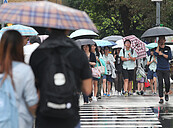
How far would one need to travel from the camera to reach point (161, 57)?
13758 mm

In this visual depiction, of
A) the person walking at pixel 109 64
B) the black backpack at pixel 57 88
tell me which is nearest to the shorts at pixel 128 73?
the person walking at pixel 109 64

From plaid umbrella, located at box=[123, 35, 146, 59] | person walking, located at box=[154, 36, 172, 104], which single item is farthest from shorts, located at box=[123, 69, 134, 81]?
person walking, located at box=[154, 36, 172, 104]

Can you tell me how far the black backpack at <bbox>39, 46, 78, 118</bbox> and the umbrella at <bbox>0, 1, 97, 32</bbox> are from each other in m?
0.31

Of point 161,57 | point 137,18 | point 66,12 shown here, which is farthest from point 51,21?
point 137,18

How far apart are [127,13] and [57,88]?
1515 inches

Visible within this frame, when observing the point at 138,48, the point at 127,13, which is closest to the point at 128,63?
the point at 138,48

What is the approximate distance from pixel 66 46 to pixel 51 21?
0.98 ft

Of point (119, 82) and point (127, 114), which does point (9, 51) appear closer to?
point (127, 114)

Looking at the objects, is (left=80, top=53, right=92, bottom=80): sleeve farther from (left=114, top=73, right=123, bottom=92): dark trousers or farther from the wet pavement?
(left=114, top=73, right=123, bottom=92): dark trousers

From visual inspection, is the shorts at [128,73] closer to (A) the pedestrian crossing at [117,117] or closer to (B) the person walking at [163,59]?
(B) the person walking at [163,59]

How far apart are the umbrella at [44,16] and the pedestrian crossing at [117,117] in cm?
540

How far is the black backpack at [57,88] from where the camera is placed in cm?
431

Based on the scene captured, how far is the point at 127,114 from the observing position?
11.8 meters

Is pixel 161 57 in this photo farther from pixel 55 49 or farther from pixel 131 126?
pixel 55 49
